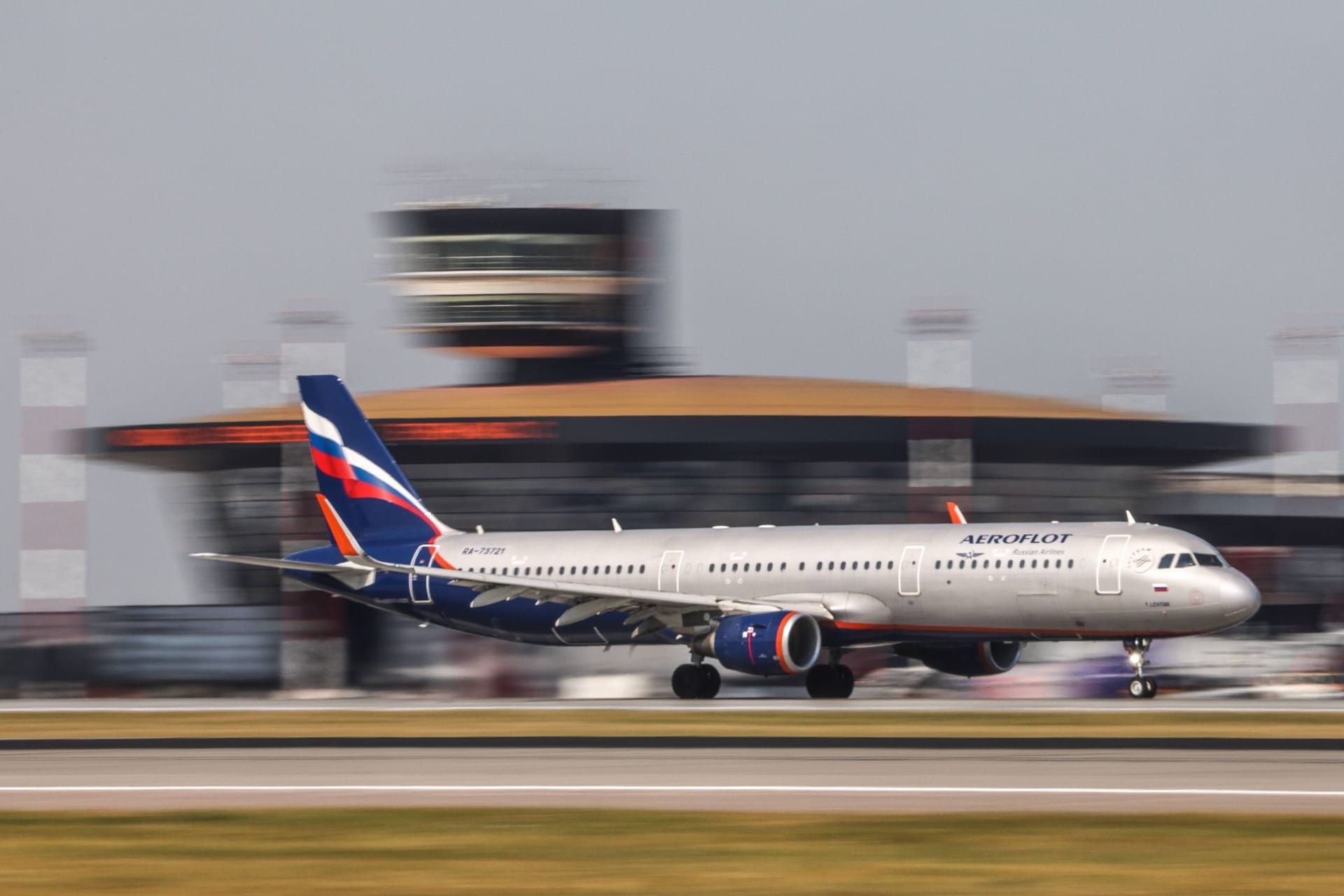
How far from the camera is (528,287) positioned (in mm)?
86750

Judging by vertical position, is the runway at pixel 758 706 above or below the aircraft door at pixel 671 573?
below

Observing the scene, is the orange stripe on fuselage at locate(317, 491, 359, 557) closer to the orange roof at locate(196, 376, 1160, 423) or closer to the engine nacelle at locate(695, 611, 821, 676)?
the engine nacelle at locate(695, 611, 821, 676)

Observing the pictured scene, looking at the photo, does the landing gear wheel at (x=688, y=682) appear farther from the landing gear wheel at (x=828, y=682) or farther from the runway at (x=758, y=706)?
the landing gear wheel at (x=828, y=682)

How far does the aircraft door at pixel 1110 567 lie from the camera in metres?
39.7

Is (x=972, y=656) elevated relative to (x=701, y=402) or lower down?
lower down

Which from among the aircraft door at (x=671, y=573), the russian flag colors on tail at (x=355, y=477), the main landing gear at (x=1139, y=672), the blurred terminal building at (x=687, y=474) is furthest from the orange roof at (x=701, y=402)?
the main landing gear at (x=1139, y=672)

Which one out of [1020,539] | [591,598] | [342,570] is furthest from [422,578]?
[1020,539]

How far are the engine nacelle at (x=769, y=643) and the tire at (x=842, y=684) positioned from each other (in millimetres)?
2371

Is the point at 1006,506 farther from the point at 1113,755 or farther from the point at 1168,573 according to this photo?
the point at 1113,755

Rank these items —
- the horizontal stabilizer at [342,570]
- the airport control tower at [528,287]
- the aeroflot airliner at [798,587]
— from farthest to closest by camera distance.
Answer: the airport control tower at [528,287] < the horizontal stabilizer at [342,570] < the aeroflot airliner at [798,587]

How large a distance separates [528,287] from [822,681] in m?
45.4

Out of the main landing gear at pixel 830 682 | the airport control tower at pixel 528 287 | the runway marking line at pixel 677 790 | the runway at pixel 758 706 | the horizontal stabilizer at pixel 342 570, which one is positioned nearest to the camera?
the runway marking line at pixel 677 790

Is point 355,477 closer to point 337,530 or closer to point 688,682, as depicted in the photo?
point 337,530

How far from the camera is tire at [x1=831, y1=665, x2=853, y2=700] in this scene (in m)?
44.2
